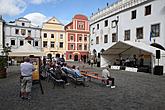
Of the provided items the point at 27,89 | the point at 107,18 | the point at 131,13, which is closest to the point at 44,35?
the point at 107,18

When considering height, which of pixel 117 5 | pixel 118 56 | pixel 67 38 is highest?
pixel 117 5

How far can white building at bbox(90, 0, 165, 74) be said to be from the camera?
23.5 m

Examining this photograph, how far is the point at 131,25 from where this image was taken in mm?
28344

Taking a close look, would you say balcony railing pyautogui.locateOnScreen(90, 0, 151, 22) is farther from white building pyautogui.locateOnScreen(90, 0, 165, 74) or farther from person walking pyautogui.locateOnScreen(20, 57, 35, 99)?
person walking pyautogui.locateOnScreen(20, 57, 35, 99)

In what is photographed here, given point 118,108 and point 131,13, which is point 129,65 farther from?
point 118,108

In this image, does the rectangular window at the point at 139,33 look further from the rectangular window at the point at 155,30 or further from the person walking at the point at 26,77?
the person walking at the point at 26,77

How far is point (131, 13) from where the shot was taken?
2847cm

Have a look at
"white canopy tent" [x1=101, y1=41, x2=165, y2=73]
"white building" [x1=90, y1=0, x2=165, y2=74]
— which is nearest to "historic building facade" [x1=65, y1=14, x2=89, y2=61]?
"white building" [x1=90, y1=0, x2=165, y2=74]

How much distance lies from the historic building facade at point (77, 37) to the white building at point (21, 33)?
8.27 m

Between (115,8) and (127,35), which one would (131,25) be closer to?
(127,35)

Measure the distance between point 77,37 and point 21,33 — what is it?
15.0m

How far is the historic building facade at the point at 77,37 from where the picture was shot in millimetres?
53094

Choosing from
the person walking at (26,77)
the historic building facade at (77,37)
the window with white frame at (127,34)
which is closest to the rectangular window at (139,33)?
the window with white frame at (127,34)

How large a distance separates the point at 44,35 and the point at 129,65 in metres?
30.3
